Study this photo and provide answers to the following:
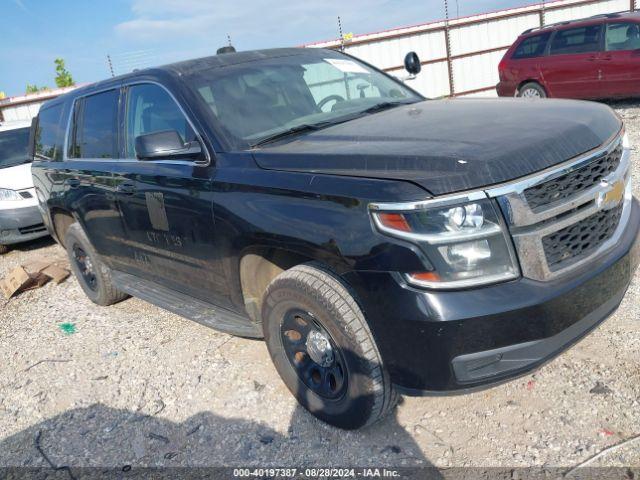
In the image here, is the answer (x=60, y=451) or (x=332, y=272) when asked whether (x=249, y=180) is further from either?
(x=60, y=451)

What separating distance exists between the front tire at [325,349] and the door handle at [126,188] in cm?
141

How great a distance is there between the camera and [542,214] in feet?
7.17

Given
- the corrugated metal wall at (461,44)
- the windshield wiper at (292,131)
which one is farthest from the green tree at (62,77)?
the windshield wiper at (292,131)

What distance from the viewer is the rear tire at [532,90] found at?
1131cm

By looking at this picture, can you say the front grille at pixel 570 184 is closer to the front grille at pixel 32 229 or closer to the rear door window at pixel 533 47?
the front grille at pixel 32 229

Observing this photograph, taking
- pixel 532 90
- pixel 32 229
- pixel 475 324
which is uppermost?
pixel 475 324

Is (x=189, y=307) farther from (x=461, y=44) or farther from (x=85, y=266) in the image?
(x=461, y=44)

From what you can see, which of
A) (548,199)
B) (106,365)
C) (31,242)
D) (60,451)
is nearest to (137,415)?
(60,451)

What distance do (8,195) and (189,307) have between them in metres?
5.03

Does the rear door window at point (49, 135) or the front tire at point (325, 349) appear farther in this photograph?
the rear door window at point (49, 135)

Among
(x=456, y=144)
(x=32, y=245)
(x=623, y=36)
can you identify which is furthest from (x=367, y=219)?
(x=623, y=36)

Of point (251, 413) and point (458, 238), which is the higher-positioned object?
point (458, 238)

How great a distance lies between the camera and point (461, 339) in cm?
217

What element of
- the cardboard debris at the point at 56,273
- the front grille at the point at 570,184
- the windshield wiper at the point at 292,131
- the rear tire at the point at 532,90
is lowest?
the cardboard debris at the point at 56,273
